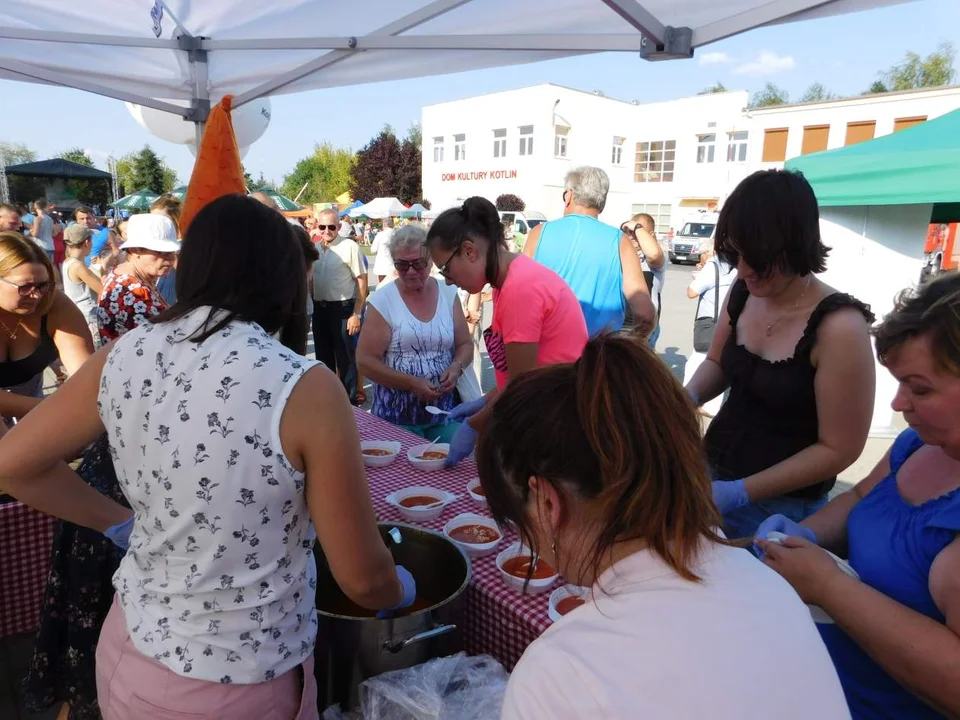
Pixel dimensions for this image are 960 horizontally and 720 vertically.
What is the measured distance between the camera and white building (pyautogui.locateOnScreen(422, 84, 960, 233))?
90.4 feet

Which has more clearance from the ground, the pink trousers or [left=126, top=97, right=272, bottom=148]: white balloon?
[left=126, top=97, right=272, bottom=148]: white balloon

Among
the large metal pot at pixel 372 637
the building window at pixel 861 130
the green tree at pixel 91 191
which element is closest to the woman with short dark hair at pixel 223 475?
the large metal pot at pixel 372 637

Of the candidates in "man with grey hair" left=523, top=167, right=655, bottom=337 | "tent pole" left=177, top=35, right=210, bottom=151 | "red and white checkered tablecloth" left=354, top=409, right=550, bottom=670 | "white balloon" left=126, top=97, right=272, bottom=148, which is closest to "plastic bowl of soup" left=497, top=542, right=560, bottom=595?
"red and white checkered tablecloth" left=354, top=409, right=550, bottom=670

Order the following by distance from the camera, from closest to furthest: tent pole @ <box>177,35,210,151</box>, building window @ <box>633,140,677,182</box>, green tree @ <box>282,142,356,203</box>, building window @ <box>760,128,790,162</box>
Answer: tent pole @ <box>177,35,210,151</box>
building window @ <box>760,128,790,162</box>
building window @ <box>633,140,677,182</box>
green tree @ <box>282,142,356,203</box>

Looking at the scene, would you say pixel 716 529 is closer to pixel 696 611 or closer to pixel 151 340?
pixel 696 611

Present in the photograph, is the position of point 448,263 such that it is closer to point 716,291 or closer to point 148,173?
point 716,291

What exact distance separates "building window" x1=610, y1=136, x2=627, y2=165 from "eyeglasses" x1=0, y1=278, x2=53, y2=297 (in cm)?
3213

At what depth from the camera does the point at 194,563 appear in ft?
3.55

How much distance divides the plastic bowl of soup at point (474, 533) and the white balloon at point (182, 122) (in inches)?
129

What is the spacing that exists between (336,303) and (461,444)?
3.86 metres

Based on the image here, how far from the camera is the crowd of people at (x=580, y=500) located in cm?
74

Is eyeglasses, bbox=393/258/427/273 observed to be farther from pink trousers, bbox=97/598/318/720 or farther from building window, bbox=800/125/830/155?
building window, bbox=800/125/830/155

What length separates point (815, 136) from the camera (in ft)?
90.0

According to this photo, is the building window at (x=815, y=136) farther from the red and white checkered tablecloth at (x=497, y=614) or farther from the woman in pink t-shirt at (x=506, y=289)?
the red and white checkered tablecloth at (x=497, y=614)
